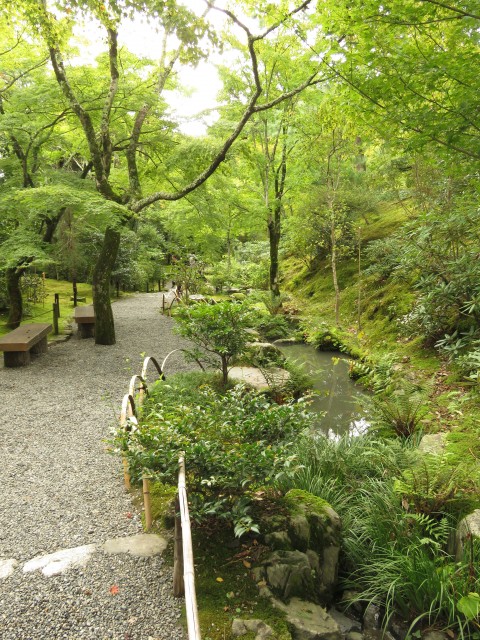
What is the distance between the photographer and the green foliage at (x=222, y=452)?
274cm

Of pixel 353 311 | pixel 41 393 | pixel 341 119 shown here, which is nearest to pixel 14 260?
pixel 41 393

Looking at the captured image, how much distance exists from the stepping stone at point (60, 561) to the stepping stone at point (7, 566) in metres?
0.09

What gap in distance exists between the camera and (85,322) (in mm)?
10461

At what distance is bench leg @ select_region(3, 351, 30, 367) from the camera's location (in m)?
8.26

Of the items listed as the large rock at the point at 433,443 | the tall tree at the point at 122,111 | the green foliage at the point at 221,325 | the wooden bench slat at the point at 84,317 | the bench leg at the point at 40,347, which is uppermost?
the tall tree at the point at 122,111

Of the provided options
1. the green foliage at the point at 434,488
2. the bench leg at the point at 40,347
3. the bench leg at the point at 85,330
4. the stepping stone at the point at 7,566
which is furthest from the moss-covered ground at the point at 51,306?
the green foliage at the point at 434,488

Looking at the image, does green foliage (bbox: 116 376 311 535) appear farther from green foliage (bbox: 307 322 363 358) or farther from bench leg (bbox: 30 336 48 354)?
green foliage (bbox: 307 322 363 358)

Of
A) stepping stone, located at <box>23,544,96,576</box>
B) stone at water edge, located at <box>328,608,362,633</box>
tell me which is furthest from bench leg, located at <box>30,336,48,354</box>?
stone at water edge, located at <box>328,608,362,633</box>

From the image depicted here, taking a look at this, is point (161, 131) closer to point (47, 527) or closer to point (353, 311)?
point (353, 311)

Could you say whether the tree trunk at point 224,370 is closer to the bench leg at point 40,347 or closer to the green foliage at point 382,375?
the green foliage at point 382,375

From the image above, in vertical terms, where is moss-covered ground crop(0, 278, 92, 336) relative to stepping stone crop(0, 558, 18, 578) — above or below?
above

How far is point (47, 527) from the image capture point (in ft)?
11.2

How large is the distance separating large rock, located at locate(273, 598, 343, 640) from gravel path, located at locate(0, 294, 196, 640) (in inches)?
27.9

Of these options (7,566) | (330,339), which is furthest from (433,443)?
(330,339)
